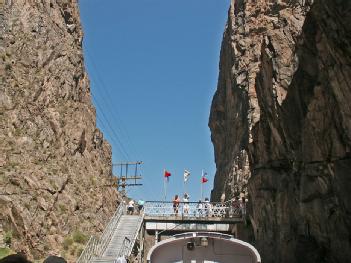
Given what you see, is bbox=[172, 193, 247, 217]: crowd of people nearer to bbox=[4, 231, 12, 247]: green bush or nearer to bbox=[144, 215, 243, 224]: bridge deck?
bbox=[144, 215, 243, 224]: bridge deck

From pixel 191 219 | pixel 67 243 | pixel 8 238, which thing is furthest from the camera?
pixel 191 219

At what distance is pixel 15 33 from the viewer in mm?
40250

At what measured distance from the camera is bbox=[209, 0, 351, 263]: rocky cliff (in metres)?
20.0

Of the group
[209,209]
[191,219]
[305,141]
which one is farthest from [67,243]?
[305,141]

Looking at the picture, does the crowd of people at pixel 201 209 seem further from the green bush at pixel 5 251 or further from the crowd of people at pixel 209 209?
the green bush at pixel 5 251

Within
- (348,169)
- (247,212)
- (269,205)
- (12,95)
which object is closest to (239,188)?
(247,212)

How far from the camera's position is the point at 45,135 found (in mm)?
37844

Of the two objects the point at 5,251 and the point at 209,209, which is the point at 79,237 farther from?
the point at 209,209

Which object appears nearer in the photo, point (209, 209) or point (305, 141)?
point (305, 141)

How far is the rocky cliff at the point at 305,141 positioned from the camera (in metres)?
20.0

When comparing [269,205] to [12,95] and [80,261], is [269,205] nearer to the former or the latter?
[80,261]

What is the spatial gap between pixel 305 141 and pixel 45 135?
852 inches

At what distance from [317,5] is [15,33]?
27.2 m

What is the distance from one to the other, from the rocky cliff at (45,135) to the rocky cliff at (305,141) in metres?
13.9
